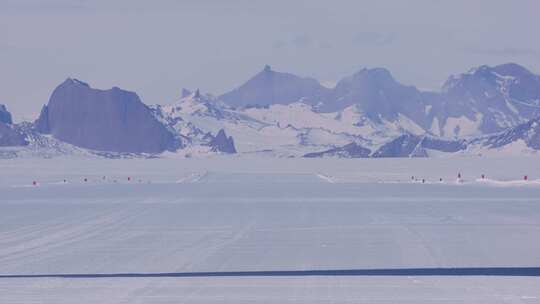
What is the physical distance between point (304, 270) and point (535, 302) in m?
3.93

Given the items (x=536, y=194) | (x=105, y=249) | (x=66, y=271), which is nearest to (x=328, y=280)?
(x=66, y=271)

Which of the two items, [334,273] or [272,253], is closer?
[334,273]

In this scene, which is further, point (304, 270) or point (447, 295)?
point (304, 270)

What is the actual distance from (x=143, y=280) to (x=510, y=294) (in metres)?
4.67

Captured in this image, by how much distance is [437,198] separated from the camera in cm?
3478

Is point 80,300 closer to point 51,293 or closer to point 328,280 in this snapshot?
point 51,293

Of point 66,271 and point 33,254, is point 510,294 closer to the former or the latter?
point 66,271

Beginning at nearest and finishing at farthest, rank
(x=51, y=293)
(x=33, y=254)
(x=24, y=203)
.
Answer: (x=51, y=293)
(x=33, y=254)
(x=24, y=203)

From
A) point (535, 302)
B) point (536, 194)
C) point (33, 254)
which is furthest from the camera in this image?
point (536, 194)

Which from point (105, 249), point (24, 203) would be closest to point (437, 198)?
point (24, 203)

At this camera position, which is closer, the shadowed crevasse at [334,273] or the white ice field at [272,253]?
the white ice field at [272,253]

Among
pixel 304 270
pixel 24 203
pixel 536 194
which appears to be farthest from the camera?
pixel 536 194

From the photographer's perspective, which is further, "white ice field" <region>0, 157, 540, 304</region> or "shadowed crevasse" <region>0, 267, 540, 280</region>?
"shadowed crevasse" <region>0, 267, 540, 280</region>

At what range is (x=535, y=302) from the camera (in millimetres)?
11148
